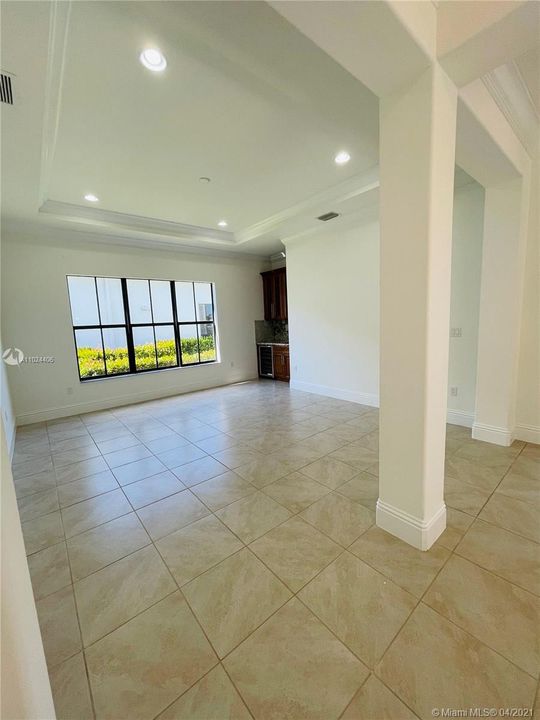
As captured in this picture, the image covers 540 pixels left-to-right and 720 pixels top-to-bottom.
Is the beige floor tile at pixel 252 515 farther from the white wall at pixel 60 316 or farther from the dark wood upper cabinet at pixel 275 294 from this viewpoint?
the dark wood upper cabinet at pixel 275 294

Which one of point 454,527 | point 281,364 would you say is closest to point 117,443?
point 454,527

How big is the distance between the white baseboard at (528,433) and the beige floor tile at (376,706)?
298 centimetres

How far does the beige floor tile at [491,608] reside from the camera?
1.22 m

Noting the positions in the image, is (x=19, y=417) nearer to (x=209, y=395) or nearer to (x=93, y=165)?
(x=209, y=395)

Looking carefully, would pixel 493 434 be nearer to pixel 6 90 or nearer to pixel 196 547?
pixel 196 547

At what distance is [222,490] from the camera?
96.4 inches

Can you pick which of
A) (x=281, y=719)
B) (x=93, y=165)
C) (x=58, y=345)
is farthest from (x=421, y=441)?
(x=58, y=345)

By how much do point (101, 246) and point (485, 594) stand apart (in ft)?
19.3

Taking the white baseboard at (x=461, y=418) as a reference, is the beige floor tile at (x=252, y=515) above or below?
below

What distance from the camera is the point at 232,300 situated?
6430 mm

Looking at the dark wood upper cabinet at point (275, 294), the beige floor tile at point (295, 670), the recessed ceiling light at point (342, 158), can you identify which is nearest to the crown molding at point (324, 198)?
the recessed ceiling light at point (342, 158)

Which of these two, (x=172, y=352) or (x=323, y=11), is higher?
(x=323, y=11)

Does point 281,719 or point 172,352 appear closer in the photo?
point 281,719

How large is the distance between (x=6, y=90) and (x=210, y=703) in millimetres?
3238
